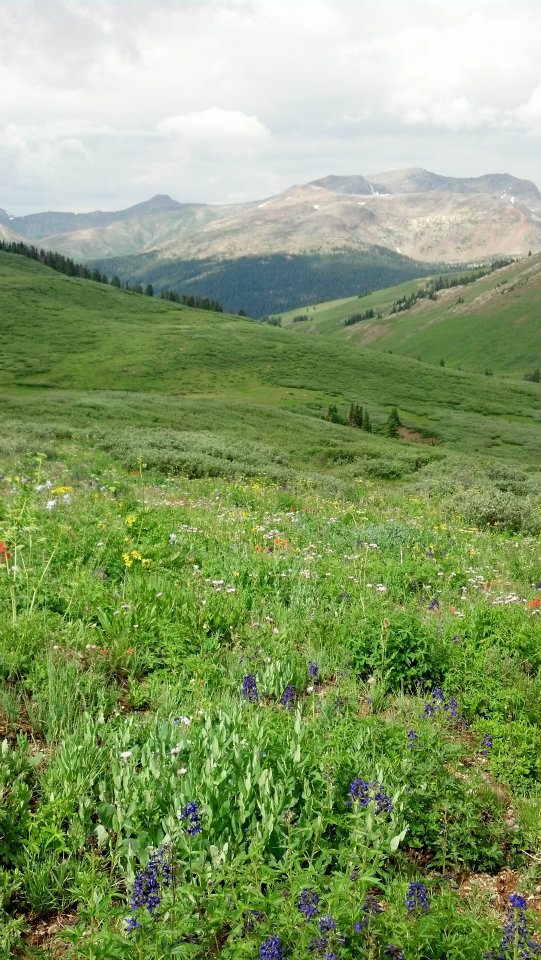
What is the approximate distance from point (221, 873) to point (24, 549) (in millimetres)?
5335

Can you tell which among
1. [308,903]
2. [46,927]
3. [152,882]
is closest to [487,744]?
[308,903]

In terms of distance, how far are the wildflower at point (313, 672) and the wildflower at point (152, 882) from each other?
7.57 ft

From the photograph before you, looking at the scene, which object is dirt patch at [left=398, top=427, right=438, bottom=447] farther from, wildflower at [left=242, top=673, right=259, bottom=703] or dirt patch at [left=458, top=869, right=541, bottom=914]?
dirt patch at [left=458, top=869, right=541, bottom=914]

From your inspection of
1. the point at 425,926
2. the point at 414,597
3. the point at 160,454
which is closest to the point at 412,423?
the point at 160,454

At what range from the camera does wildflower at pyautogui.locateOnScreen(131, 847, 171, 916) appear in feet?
9.42

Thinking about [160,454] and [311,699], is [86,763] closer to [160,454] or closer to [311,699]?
[311,699]

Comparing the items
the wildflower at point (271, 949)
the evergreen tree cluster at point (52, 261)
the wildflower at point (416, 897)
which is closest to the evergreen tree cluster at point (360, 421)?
the wildflower at point (416, 897)

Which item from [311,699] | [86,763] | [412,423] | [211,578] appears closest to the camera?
[86,763]

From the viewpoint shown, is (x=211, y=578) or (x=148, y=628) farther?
(x=211, y=578)

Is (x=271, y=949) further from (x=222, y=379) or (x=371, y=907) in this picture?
(x=222, y=379)

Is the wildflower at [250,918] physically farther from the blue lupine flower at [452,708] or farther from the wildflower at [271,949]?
the blue lupine flower at [452,708]

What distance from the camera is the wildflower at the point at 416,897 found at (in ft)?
10.5

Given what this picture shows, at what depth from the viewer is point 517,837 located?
13.3 feet

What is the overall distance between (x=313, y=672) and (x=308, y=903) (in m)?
2.54
